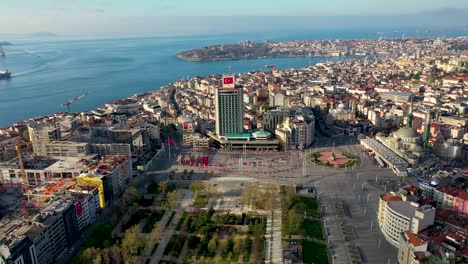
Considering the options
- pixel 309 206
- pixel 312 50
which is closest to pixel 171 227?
pixel 309 206

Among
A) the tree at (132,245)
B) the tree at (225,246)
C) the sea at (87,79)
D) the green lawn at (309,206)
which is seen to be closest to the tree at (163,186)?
the tree at (132,245)

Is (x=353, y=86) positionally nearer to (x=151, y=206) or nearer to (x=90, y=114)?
(x=90, y=114)

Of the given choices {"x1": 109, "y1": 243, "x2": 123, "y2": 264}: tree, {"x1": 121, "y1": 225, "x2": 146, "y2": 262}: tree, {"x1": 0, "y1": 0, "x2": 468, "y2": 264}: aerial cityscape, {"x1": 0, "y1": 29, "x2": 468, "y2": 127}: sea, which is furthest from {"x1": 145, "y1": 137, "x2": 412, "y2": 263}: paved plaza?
{"x1": 0, "y1": 29, "x2": 468, "y2": 127}: sea

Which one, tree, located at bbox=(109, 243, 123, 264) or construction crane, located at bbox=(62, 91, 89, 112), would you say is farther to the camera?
construction crane, located at bbox=(62, 91, 89, 112)

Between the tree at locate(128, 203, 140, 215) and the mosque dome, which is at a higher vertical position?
the mosque dome

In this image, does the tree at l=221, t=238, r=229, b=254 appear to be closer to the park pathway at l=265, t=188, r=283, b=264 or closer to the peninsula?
the park pathway at l=265, t=188, r=283, b=264

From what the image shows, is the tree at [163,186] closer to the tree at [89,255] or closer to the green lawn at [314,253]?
the tree at [89,255]

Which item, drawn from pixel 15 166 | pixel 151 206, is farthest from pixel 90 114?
pixel 151 206
